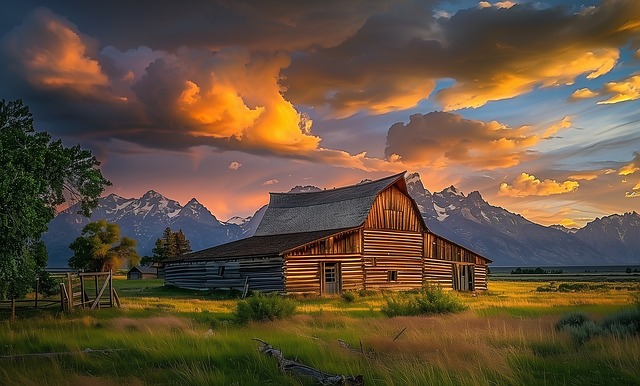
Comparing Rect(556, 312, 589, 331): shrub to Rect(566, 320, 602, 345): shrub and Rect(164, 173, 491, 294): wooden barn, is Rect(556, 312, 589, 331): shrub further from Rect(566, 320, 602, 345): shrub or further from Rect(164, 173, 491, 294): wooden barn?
Rect(164, 173, 491, 294): wooden barn

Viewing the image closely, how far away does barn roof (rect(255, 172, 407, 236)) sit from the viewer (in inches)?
1833

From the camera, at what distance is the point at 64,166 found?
2383 centimetres

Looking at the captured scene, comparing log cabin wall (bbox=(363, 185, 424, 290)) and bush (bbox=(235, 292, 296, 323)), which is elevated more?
log cabin wall (bbox=(363, 185, 424, 290))

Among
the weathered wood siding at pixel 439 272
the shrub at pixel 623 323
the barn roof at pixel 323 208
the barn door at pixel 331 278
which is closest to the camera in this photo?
the shrub at pixel 623 323

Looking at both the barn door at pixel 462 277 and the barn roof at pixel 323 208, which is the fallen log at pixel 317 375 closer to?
the barn roof at pixel 323 208

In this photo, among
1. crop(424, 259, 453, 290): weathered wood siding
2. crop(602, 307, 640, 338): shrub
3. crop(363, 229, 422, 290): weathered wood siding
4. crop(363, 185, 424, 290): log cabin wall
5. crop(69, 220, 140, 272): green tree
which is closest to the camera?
crop(602, 307, 640, 338): shrub

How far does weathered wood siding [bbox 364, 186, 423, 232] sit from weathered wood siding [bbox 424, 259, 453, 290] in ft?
10.6

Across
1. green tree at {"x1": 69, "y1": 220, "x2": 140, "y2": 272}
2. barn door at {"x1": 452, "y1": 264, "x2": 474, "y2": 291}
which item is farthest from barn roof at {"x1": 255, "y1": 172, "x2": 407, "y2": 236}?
green tree at {"x1": 69, "y1": 220, "x2": 140, "y2": 272}

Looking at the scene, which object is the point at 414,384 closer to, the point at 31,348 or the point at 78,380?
the point at 78,380

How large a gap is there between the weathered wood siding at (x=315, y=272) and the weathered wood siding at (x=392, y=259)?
46.1 inches

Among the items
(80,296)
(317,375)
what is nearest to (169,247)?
(80,296)

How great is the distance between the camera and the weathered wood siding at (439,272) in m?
49.5

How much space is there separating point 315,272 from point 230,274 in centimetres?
695

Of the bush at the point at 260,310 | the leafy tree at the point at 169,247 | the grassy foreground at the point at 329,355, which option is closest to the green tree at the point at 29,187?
the grassy foreground at the point at 329,355
